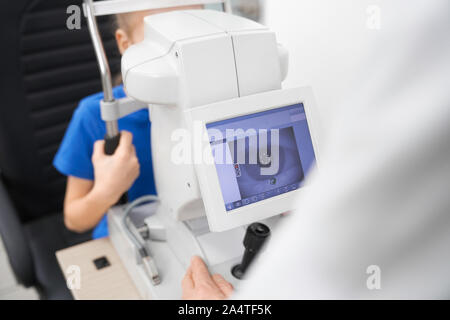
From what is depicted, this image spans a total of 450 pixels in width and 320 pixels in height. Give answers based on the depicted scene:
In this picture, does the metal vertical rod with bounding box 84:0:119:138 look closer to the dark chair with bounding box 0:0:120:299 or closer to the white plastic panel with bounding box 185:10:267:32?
the white plastic panel with bounding box 185:10:267:32

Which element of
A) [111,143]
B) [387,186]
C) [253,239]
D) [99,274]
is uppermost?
[387,186]

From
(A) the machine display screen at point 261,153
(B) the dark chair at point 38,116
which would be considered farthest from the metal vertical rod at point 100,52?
(B) the dark chair at point 38,116

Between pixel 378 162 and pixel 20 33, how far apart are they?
119cm

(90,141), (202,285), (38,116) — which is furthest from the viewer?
(38,116)

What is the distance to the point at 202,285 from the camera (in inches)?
26.6

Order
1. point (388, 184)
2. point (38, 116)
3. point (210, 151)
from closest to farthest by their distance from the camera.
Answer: point (388, 184), point (210, 151), point (38, 116)

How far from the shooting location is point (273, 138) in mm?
616

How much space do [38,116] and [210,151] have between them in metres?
0.93

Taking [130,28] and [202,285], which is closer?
[202,285]

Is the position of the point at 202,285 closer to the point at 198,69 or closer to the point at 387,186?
the point at 198,69

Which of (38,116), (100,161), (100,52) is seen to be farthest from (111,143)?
(38,116)

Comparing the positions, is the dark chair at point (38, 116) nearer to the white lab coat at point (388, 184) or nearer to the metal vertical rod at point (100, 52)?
the metal vertical rod at point (100, 52)

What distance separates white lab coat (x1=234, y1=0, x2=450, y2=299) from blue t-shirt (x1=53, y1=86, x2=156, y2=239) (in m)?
0.84

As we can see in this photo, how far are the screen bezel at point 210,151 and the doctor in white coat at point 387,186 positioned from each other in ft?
0.86
